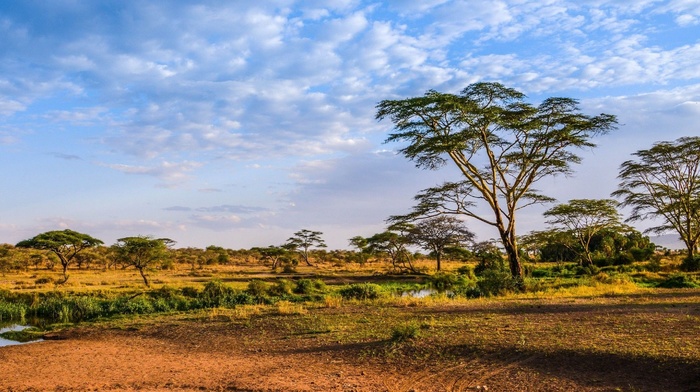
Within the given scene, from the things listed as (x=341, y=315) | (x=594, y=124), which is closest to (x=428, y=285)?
(x=594, y=124)

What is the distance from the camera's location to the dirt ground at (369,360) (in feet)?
24.0

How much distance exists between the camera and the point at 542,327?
Answer: 10547 mm

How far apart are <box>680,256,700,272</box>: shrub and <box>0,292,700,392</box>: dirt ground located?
2054 centimetres

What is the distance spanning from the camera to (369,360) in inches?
353

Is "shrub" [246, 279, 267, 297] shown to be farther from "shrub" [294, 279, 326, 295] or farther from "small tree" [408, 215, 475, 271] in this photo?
"small tree" [408, 215, 475, 271]

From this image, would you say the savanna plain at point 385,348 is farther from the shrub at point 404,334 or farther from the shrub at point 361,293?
the shrub at point 361,293

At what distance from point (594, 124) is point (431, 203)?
785 cm

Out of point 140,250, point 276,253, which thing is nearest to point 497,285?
point 140,250

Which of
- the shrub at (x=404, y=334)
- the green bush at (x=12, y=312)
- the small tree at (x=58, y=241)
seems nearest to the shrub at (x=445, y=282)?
the shrub at (x=404, y=334)

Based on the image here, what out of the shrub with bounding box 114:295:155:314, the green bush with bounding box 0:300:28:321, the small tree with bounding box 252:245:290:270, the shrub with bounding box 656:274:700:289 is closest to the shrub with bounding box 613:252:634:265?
the shrub with bounding box 656:274:700:289

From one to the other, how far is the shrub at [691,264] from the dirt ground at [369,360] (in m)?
20.5

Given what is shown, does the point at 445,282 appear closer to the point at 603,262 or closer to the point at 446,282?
the point at 446,282

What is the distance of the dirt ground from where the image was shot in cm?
730

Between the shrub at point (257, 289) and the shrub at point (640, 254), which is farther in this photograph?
the shrub at point (640, 254)
